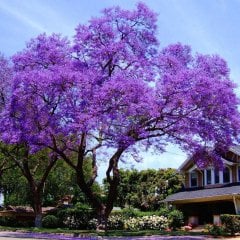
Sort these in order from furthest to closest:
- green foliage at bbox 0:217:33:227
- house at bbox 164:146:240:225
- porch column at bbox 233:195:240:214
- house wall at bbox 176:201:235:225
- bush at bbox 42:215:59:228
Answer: green foliage at bbox 0:217:33:227 < bush at bbox 42:215:59:228 < house wall at bbox 176:201:235:225 < house at bbox 164:146:240:225 < porch column at bbox 233:195:240:214

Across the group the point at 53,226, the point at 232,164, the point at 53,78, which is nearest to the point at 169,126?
the point at 53,78

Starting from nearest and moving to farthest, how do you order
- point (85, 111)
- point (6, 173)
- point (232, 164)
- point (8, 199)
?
point (85, 111)
point (232, 164)
point (6, 173)
point (8, 199)

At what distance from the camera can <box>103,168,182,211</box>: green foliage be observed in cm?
5697

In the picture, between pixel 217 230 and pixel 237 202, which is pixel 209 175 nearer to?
pixel 237 202

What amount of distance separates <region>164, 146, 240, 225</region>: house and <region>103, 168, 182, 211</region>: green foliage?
8.88 meters

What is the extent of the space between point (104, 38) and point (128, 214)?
18.0 metres

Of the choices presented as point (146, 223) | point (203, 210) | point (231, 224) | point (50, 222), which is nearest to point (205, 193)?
point (203, 210)

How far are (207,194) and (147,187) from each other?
16.9 metres

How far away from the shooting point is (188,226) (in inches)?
1677

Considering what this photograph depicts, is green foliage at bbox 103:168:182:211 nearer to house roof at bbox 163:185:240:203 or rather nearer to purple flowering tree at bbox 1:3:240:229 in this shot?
house roof at bbox 163:185:240:203

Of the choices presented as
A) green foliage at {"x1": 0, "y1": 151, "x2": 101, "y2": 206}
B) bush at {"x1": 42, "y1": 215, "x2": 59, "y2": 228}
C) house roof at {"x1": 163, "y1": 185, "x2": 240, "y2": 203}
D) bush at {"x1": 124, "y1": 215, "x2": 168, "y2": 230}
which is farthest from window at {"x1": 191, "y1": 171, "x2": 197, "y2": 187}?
bush at {"x1": 42, "y1": 215, "x2": 59, "y2": 228}

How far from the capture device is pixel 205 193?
43.1 m

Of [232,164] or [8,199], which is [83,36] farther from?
[8,199]

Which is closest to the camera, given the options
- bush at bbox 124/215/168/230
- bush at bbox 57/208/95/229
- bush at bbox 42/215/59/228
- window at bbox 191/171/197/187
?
bush at bbox 124/215/168/230
